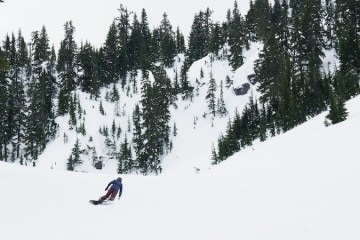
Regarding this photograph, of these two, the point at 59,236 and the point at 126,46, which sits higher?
the point at 126,46

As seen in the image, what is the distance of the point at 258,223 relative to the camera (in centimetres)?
748

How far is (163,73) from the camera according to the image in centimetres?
8556

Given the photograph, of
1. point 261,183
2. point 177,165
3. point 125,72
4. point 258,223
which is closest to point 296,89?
point 177,165

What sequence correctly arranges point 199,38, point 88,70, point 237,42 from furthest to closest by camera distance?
point 199,38 < point 88,70 < point 237,42

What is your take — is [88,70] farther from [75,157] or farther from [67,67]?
[75,157]

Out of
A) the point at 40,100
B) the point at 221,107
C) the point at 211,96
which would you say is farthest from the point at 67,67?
the point at 221,107

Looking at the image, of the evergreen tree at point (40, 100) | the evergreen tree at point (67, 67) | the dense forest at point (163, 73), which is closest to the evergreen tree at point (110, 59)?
the dense forest at point (163, 73)

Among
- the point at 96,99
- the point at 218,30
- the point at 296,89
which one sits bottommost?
the point at 296,89

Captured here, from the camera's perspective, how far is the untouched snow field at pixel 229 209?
6.89 metres

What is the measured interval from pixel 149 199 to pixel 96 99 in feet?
223

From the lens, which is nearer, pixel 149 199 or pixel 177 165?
pixel 149 199

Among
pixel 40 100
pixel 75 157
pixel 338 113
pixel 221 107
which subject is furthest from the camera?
pixel 40 100

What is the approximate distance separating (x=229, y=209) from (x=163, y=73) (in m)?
77.2

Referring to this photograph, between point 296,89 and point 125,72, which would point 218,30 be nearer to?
point 125,72
